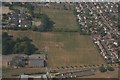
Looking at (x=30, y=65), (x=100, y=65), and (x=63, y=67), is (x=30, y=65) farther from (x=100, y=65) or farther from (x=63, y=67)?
(x=100, y=65)

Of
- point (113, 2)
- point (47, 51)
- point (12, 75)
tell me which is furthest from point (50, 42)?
point (113, 2)

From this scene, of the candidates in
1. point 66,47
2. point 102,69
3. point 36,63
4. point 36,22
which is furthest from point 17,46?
point 102,69

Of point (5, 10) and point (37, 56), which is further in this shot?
point (5, 10)

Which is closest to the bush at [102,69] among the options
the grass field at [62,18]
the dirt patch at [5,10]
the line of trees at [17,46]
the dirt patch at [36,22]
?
the line of trees at [17,46]

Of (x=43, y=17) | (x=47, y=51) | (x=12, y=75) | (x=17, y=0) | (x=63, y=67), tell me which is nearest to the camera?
(x=12, y=75)

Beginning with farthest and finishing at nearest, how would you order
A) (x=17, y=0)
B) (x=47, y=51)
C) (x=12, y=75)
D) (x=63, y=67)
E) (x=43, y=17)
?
(x=17, y=0), (x=43, y=17), (x=47, y=51), (x=63, y=67), (x=12, y=75)

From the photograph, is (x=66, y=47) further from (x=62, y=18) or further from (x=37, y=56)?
(x=62, y=18)
